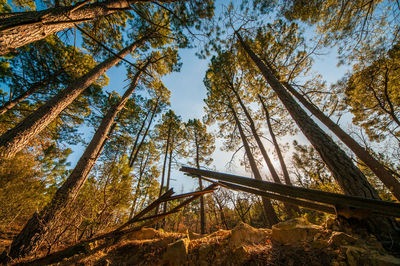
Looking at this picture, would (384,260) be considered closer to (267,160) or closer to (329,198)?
(329,198)

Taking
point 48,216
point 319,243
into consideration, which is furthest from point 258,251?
point 48,216

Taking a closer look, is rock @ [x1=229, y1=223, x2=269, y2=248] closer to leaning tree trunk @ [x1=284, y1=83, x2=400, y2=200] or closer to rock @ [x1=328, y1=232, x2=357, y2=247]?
rock @ [x1=328, y1=232, x2=357, y2=247]

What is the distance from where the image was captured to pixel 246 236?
2.42 meters

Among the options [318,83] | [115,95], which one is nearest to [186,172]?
[318,83]

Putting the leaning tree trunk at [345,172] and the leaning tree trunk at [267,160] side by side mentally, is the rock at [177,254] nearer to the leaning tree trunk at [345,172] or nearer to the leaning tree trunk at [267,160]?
the leaning tree trunk at [345,172]

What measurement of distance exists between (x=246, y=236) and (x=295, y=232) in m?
0.85

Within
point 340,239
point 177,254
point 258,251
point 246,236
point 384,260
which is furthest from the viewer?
point 246,236

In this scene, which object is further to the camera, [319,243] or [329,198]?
[319,243]

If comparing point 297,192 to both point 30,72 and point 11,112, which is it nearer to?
point 30,72

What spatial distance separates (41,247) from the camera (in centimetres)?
261

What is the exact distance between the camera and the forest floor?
1202 mm

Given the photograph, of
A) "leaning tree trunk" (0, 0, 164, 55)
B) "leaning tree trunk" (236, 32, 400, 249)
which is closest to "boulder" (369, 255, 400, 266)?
"leaning tree trunk" (236, 32, 400, 249)

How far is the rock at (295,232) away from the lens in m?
1.92

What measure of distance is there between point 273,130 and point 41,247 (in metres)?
10.8
